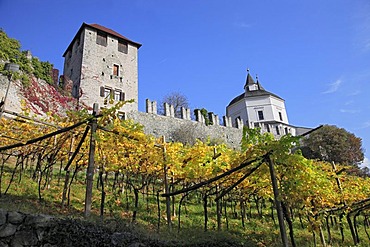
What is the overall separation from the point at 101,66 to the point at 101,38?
2.91 meters

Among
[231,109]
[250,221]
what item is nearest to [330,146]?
[231,109]

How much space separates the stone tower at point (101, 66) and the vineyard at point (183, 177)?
37.9 feet

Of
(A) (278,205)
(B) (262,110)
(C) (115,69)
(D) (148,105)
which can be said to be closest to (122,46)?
(C) (115,69)

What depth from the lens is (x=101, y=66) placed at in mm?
23000

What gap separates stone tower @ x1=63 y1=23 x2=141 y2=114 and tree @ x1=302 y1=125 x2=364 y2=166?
62.3 feet

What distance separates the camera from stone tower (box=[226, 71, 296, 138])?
36406 millimetres

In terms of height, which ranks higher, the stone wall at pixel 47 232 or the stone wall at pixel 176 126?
the stone wall at pixel 176 126

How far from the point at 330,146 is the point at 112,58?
23.0 m

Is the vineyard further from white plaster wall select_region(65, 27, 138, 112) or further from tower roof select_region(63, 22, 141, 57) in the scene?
tower roof select_region(63, 22, 141, 57)

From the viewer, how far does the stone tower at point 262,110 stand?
3641 centimetres

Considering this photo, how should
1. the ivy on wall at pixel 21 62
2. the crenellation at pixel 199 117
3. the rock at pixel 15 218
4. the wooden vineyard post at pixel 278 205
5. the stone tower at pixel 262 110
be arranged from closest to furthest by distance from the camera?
the wooden vineyard post at pixel 278 205 < the rock at pixel 15 218 < the ivy on wall at pixel 21 62 < the crenellation at pixel 199 117 < the stone tower at pixel 262 110

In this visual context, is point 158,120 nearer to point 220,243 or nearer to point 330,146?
point 330,146

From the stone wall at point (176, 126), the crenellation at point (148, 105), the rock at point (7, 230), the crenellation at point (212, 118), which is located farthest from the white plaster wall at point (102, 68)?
the rock at point (7, 230)

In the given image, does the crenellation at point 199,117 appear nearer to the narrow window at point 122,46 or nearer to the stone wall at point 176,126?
the stone wall at point 176,126
